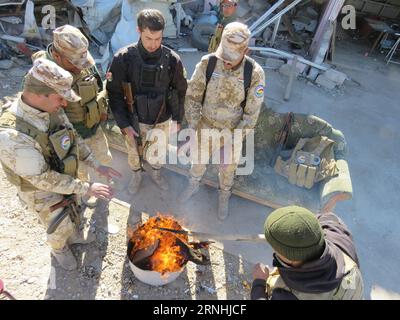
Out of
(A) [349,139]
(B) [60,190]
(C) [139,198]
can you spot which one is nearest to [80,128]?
(B) [60,190]

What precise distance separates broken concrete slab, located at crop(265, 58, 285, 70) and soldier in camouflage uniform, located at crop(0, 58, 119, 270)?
294 inches

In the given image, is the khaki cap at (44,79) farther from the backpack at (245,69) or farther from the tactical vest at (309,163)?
the tactical vest at (309,163)

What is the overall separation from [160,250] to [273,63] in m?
7.52

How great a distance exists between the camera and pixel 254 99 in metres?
3.82

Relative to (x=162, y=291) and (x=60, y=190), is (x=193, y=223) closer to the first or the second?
(x=162, y=291)

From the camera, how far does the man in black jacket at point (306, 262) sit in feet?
6.63

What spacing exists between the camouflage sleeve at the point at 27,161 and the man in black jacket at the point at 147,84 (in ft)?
4.40

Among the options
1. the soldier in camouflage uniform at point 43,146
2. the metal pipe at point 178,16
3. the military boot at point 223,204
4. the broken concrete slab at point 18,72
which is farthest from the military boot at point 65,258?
the metal pipe at point 178,16

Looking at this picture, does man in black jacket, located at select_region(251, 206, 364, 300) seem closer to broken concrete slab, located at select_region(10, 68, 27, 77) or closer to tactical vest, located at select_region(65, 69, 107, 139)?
tactical vest, located at select_region(65, 69, 107, 139)

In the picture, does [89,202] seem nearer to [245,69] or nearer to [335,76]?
[245,69]

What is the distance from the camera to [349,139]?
7020 millimetres

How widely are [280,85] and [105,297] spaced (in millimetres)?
7094
